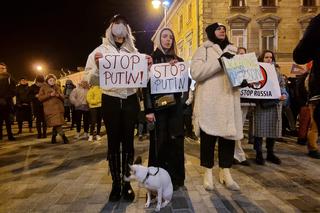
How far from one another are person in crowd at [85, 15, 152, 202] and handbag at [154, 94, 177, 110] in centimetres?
28

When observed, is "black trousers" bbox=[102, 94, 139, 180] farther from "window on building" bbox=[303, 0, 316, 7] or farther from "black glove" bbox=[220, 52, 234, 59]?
"window on building" bbox=[303, 0, 316, 7]

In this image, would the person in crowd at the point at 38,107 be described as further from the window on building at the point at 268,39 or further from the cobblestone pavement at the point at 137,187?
the window on building at the point at 268,39

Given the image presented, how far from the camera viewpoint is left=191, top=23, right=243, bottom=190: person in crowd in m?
5.16

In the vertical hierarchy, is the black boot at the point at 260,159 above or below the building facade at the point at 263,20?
below

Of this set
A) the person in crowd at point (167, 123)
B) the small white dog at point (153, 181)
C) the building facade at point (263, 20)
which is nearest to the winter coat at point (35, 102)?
the person in crowd at point (167, 123)

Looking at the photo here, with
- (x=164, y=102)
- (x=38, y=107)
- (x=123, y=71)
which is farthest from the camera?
(x=38, y=107)

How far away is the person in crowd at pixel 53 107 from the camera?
10602mm

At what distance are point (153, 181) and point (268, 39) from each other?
28.4 metres

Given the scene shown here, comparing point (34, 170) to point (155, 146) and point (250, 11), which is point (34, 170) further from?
point (250, 11)

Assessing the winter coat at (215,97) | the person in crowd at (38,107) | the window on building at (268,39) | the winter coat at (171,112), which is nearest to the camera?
the winter coat at (215,97)

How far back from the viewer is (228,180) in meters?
5.38

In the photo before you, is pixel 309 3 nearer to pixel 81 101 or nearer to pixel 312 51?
pixel 81 101

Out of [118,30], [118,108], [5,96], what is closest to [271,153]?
[118,108]

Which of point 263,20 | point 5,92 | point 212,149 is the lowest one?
point 212,149
